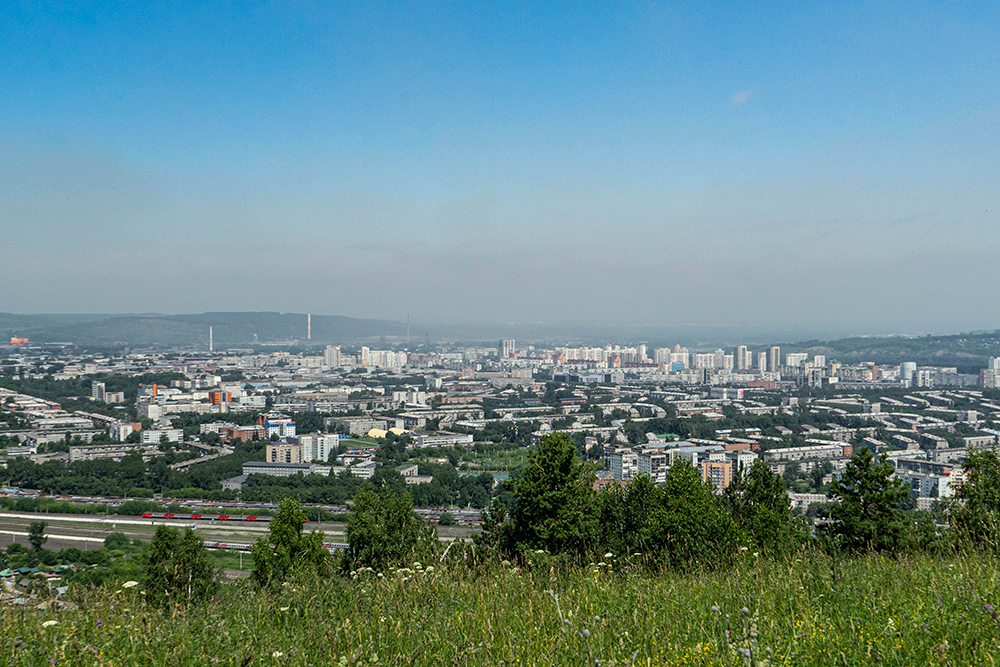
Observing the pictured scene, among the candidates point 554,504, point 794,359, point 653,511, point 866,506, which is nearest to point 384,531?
point 554,504

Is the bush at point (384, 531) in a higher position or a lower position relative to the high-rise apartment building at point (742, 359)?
higher

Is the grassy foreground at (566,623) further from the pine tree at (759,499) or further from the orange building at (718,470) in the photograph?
the orange building at (718,470)

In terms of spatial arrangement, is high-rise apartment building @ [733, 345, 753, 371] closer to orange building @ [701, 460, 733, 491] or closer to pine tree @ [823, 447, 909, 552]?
orange building @ [701, 460, 733, 491]

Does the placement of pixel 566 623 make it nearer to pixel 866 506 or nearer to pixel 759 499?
pixel 866 506

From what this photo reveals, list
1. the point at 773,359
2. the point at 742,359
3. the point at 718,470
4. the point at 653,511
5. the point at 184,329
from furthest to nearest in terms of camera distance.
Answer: the point at 184,329 → the point at 742,359 → the point at 773,359 → the point at 718,470 → the point at 653,511

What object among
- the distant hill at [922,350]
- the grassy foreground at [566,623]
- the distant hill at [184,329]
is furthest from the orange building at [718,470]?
the distant hill at [184,329]
